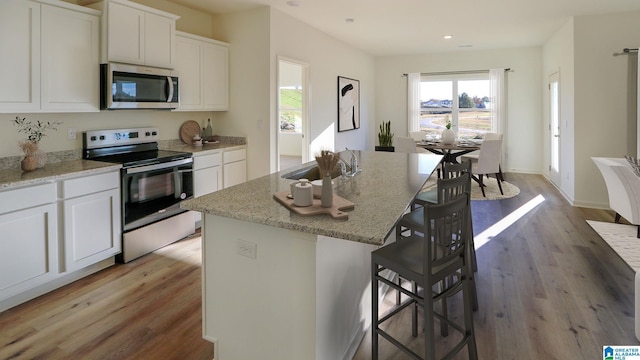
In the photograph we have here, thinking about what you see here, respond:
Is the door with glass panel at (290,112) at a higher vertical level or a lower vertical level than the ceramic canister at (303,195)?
higher

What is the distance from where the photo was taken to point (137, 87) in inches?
141

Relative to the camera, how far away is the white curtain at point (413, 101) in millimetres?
8594

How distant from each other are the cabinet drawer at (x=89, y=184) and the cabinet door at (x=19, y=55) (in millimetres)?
637

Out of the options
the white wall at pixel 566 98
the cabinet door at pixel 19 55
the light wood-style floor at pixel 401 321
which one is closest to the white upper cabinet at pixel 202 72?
the cabinet door at pixel 19 55

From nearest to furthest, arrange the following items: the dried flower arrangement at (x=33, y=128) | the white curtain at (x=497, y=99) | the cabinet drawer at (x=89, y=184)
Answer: the cabinet drawer at (x=89, y=184) → the dried flower arrangement at (x=33, y=128) → the white curtain at (x=497, y=99)

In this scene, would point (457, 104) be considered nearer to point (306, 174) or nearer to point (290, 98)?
point (290, 98)

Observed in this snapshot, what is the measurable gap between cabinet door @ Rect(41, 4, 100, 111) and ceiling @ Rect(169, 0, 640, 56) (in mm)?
1517

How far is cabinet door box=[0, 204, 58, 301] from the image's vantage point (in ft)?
8.17

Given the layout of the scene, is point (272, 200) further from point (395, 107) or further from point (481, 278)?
point (395, 107)

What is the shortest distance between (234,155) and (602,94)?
16.1ft

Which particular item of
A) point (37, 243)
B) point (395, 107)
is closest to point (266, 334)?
point (37, 243)

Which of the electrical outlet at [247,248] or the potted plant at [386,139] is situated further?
the potted plant at [386,139]

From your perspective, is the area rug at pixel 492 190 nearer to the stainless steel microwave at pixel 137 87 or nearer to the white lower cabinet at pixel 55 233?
the stainless steel microwave at pixel 137 87

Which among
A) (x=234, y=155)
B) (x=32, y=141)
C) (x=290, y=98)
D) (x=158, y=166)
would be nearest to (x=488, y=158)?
(x=234, y=155)
